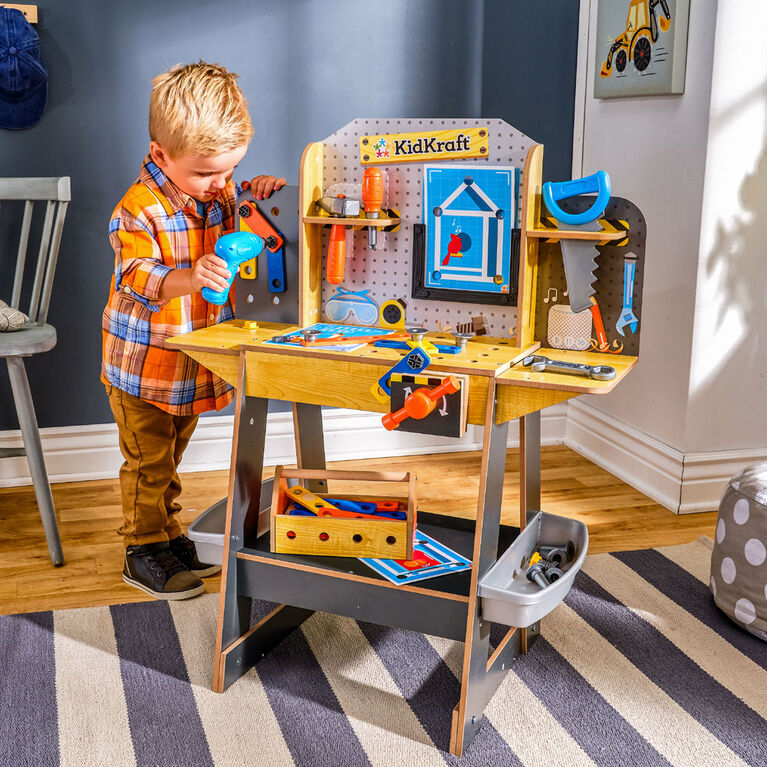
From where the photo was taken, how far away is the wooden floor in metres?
1.93

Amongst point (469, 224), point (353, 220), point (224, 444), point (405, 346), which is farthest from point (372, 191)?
point (224, 444)

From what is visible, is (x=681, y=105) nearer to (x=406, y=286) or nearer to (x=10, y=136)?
(x=406, y=286)

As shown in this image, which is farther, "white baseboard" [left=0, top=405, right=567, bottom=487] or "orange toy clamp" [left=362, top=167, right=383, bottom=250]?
"white baseboard" [left=0, top=405, right=567, bottom=487]

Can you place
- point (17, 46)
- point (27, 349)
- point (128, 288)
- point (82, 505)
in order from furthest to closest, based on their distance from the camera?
point (82, 505), point (17, 46), point (27, 349), point (128, 288)

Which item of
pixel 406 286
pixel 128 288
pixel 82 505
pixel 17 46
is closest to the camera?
pixel 406 286

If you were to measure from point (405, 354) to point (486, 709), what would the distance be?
2.02 feet

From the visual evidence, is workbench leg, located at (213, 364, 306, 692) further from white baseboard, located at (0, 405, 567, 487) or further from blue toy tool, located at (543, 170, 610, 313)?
white baseboard, located at (0, 405, 567, 487)

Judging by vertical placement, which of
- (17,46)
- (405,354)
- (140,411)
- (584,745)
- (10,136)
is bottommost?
(584,745)

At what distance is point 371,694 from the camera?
1.54 m

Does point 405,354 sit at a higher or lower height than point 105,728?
higher

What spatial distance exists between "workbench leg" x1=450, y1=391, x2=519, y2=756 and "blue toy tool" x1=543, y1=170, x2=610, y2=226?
333 millimetres

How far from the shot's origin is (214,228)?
1.81m

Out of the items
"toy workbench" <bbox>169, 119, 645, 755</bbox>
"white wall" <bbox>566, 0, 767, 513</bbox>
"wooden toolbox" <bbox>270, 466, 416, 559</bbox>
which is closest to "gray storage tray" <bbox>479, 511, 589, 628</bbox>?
"toy workbench" <bbox>169, 119, 645, 755</bbox>

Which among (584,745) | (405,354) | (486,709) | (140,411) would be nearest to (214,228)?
(140,411)
